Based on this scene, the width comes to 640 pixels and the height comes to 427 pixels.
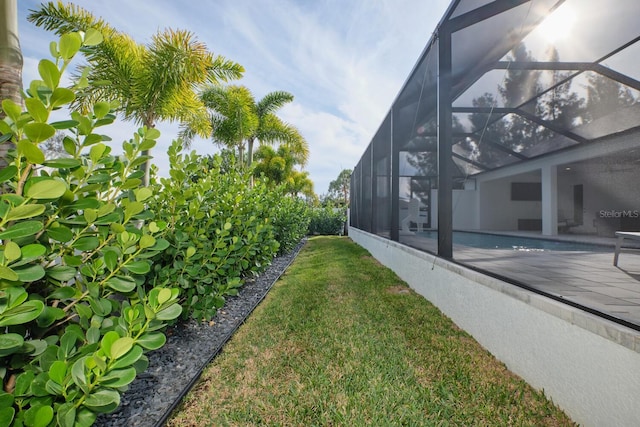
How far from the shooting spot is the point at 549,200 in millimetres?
6090

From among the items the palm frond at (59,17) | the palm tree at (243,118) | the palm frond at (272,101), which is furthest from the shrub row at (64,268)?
the palm frond at (272,101)

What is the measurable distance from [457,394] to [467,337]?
0.94 metres

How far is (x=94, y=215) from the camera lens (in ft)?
3.25

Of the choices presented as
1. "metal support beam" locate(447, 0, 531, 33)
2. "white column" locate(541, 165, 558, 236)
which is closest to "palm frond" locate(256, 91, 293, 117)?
"white column" locate(541, 165, 558, 236)

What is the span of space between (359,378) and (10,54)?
2676mm

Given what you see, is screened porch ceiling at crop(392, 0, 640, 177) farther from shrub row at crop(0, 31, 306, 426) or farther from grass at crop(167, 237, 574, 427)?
shrub row at crop(0, 31, 306, 426)

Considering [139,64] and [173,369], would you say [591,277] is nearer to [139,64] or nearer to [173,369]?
[173,369]

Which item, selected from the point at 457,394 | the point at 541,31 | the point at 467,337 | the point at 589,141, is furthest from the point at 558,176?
the point at 457,394

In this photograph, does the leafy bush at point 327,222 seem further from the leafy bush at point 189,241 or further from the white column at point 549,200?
the leafy bush at point 189,241

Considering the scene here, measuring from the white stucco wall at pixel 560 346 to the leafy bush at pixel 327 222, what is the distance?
48.8 feet

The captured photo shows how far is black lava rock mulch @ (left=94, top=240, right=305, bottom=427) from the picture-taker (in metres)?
1.61

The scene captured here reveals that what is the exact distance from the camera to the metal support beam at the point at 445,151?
3.27m

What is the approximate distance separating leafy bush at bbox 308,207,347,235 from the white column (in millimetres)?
11929

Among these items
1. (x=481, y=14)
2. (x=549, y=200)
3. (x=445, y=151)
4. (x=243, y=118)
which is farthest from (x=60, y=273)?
(x=243, y=118)
